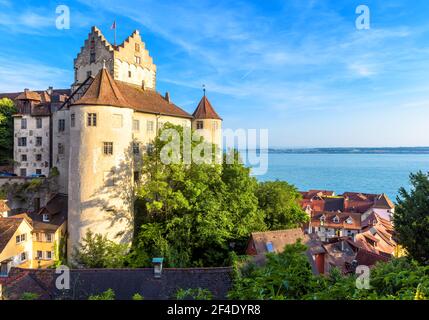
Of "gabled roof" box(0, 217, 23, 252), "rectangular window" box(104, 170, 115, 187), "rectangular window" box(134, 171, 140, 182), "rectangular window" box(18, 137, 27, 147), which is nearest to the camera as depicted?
"gabled roof" box(0, 217, 23, 252)

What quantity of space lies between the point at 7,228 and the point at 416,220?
2763 cm

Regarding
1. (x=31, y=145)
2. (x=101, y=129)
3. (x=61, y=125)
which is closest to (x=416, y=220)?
(x=101, y=129)

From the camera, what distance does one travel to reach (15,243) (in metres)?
25.8

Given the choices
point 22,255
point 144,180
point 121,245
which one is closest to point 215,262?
point 121,245

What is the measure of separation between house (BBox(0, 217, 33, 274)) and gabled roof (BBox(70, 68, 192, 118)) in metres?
10.3

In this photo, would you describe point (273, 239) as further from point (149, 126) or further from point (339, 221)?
point (339, 221)

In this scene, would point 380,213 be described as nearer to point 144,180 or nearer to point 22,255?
point 144,180

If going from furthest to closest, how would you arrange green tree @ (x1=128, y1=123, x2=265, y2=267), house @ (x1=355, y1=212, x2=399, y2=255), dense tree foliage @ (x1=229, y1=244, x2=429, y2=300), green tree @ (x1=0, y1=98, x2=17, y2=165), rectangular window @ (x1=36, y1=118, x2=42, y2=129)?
house @ (x1=355, y1=212, x2=399, y2=255) → green tree @ (x1=0, y1=98, x2=17, y2=165) → rectangular window @ (x1=36, y1=118, x2=42, y2=129) → green tree @ (x1=128, y1=123, x2=265, y2=267) → dense tree foliage @ (x1=229, y1=244, x2=429, y2=300)

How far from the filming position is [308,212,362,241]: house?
5528 cm

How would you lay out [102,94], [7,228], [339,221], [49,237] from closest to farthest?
1. [102,94]
2. [7,228]
3. [49,237]
4. [339,221]

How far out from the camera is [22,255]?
26.6 m

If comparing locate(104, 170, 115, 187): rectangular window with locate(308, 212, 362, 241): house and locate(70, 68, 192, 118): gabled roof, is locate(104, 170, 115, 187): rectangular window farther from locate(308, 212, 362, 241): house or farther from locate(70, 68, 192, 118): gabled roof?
locate(308, 212, 362, 241): house

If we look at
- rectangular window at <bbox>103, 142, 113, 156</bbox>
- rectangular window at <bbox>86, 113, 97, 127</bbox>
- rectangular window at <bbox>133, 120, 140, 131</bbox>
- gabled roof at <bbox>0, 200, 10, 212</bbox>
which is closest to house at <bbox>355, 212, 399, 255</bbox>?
rectangular window at <bbox>133, 120, 140, 131</bbox>
